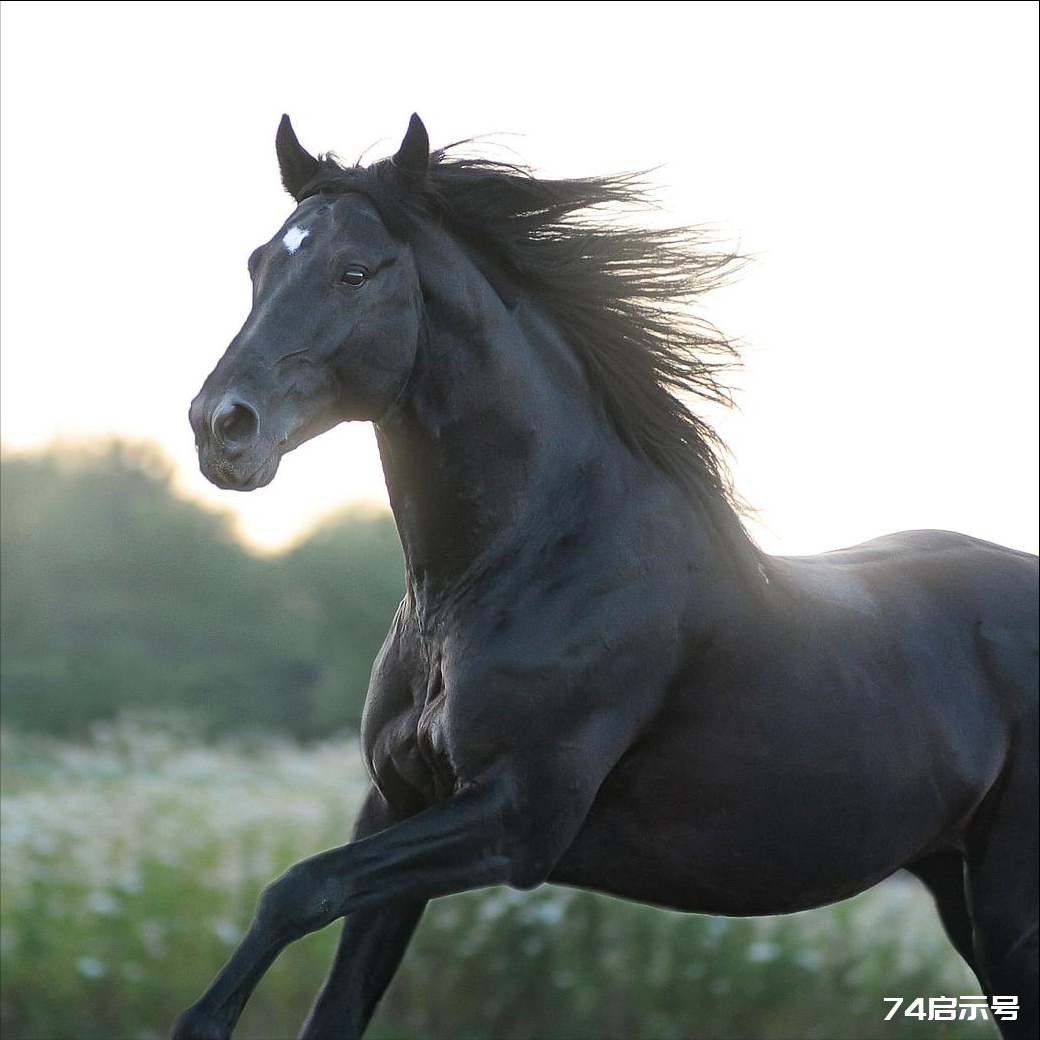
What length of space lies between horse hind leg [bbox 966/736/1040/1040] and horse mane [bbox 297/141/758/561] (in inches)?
38.3

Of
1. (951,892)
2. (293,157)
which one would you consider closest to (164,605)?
(951,892)

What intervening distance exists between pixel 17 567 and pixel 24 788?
1370cm

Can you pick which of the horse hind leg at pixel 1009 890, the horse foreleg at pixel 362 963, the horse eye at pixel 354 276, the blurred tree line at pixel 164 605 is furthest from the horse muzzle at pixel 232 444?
the blurred tree line at pixel 164 605

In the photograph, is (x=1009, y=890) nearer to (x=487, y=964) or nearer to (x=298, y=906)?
(x=298, y=906)

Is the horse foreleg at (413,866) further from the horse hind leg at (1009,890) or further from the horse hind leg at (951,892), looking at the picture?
the horse hind leg at (951,892)

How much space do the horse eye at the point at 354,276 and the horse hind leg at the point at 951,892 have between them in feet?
7.11

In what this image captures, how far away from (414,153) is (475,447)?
2.15 ft

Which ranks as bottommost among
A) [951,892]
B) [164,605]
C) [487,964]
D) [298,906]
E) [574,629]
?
[164,605]

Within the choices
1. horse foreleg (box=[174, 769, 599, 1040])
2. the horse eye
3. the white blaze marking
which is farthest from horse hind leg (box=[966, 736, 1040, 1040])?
the white blaze marking

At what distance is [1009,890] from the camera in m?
3.70

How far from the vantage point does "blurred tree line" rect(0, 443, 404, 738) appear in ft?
66.7

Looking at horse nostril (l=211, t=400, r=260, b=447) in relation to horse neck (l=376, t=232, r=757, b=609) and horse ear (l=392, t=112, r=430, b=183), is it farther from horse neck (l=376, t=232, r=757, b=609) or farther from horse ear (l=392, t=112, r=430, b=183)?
horse ear (l=392, t=112, r=430, b=183)

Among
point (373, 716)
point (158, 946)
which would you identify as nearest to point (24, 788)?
point (158, 946)

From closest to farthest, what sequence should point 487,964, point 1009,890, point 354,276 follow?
1. point 354,276
2. point 1009,890
3. point 487,964
